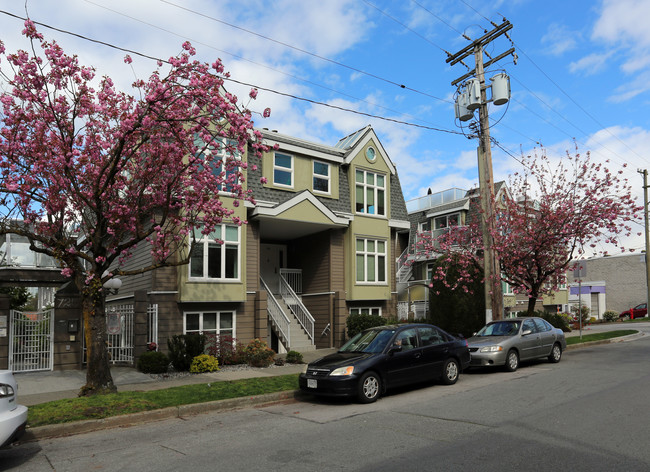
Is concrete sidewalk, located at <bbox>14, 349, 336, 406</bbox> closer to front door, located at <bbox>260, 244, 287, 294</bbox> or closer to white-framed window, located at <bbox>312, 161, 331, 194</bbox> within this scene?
front door, located at <bbox>260, 244, 287, 294</bbox>

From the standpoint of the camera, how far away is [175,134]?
1005cm

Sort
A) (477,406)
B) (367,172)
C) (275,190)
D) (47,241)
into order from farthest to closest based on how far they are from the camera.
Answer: (367,172), (275,190), (47,241), (477,406)

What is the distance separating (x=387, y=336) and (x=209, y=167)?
5333mm

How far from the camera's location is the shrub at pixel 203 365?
13.8m

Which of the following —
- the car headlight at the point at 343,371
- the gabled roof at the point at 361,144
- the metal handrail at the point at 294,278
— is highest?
the gabled roof at the point at 361,144

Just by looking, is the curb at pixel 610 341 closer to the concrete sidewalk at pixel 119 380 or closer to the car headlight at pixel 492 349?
the car headlight at pixel 492 349

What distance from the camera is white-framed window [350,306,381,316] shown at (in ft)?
69.1

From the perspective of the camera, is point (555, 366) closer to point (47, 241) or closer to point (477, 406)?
point (477, 406)

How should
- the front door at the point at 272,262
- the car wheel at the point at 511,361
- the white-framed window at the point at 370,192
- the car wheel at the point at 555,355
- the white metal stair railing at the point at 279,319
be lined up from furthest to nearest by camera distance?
the white-framed window at the point at 370,192 < the front door at the point at 272,262 < the white metal stair railing at the point at 279,319 < the car wheel at the point at 555,355 < the car wheel at the point at 511,361

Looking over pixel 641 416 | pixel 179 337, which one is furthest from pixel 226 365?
pixel 641 416

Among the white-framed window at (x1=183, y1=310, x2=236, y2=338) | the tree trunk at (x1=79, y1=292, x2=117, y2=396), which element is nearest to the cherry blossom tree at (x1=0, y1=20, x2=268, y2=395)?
the tree trunk at (x1=79, y1=292, x2=117, y2=396)

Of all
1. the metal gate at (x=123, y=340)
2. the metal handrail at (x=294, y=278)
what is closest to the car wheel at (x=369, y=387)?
the metal gate at (x=123, y=340)

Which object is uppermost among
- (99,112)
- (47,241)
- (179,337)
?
(99,112)

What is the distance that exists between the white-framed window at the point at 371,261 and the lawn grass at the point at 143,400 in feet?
31.5
